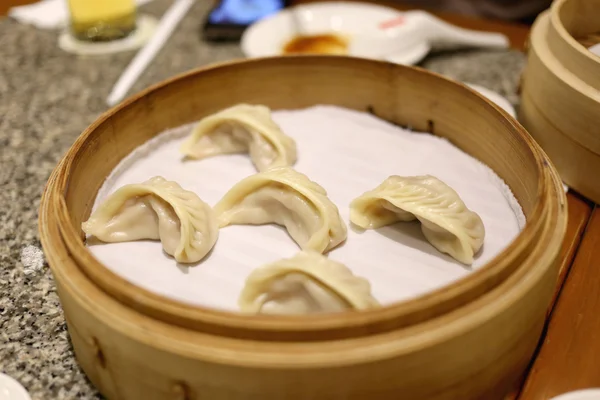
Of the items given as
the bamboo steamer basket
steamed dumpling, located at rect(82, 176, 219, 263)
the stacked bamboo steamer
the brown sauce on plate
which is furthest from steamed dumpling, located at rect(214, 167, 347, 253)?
the brown sauce on plate

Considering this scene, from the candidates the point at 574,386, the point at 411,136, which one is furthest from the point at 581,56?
the point at 574,386

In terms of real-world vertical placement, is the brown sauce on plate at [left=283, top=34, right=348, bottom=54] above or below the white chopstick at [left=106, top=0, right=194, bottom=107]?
above

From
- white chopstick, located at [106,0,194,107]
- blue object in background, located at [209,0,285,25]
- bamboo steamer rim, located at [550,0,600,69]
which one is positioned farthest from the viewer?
blue object in background, located at [209,0,285,25]

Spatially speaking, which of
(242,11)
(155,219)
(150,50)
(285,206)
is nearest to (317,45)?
(242,11)

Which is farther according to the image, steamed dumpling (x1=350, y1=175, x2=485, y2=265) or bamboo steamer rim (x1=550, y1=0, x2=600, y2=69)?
bamboo steamer rim (x1=550, y1=0, x2=600, y2=69)

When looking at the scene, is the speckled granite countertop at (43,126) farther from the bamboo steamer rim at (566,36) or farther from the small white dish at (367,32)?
the bamboo steamer rim at (566,36)

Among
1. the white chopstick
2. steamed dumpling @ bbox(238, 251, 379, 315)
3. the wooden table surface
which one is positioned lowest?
the white chopstick

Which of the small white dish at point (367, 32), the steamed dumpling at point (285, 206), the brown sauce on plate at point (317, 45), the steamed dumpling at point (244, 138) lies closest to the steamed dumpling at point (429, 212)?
the steamed dumpling at point (285, 206)

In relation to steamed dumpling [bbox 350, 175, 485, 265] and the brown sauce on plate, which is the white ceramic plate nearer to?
the brown sauce on plate
